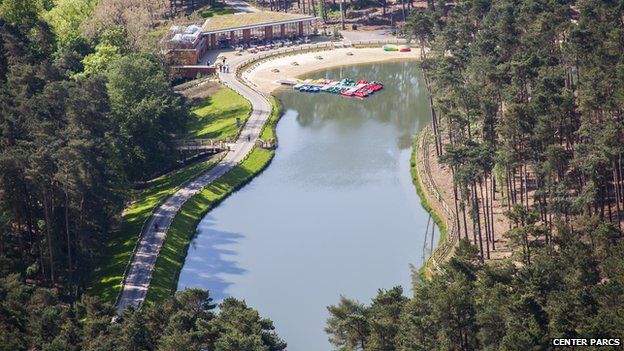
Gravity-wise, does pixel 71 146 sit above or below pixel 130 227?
above

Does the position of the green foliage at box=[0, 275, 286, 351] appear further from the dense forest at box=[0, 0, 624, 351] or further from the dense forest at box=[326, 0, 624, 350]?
the dense forest at box=[326, 0, 624, 350]

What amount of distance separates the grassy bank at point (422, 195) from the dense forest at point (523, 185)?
3.27 metres

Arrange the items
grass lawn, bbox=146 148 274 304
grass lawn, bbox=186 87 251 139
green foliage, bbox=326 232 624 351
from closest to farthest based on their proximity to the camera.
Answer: green foliage, bbox=326 232 624 351 → grass lawn, bbox=146 148 274 304 → grass lawn, bbox=186 87 251 139

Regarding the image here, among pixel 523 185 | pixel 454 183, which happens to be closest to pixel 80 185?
pixel 454 183

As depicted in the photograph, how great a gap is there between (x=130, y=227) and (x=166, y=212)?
19.1 ft

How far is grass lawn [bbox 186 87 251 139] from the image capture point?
176962mm

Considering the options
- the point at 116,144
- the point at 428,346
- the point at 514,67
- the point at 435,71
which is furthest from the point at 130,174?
the point at 428,346

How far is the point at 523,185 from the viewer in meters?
140

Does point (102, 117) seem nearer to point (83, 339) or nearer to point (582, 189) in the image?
point (83, 339)

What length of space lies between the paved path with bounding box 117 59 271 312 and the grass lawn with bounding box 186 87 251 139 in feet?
6.21

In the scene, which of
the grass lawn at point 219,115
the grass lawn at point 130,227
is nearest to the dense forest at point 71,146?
the grass lawn at point 130,227

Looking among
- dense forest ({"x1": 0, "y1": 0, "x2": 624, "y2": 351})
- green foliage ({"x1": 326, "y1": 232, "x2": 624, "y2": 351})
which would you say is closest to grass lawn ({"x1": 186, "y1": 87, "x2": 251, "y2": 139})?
dense forest ({"x1": 0, "y1": 0, "x2": 624, "y2": 351})

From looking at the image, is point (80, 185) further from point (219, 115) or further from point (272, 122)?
point (219, 115)

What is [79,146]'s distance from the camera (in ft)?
408
